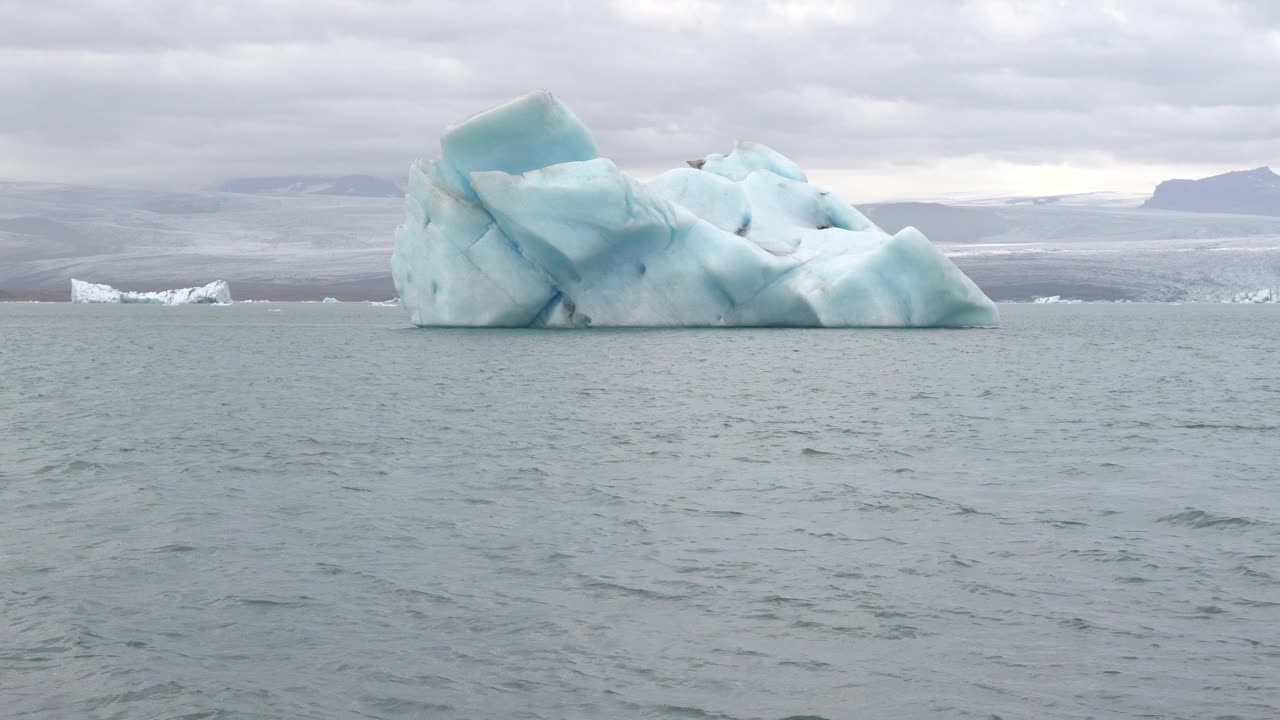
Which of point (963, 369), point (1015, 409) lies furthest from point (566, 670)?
point (963, 369)

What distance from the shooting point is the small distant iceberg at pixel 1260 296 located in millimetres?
84875

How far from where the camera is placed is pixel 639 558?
8266mm

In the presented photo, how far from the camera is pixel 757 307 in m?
33.5

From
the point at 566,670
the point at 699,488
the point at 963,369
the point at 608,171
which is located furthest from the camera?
the point at 608,171

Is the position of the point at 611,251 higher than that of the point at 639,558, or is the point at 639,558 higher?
the point at 611,251

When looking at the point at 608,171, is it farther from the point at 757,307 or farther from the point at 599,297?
the point at 757,307

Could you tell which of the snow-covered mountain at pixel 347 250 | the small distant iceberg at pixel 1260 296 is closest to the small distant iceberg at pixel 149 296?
the snow-covered mountain at pixel 347 250

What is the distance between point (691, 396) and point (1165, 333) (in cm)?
3183

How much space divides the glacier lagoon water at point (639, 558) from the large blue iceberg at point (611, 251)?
36.7 feet

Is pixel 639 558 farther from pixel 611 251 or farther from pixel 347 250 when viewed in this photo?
pixel 347 250

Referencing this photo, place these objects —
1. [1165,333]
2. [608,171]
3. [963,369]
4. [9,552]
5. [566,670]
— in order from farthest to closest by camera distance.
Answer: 1. [1165,333]
2. [608,171]
3. [963,369]
4. [9,552]
5. [566,670]

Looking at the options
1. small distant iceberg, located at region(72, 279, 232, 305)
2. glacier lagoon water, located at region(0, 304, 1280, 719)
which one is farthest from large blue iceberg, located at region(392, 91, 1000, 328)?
small distant iceberg, located at region(72, 279, 232, 305)

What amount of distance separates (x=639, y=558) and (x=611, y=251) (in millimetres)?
22534

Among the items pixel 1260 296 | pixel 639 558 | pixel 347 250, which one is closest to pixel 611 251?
pixel 639 558
